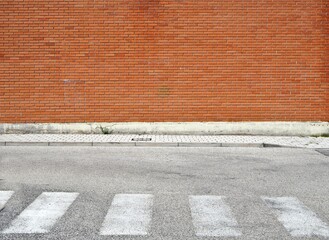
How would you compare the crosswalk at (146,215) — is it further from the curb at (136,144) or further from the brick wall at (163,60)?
the brick wall at (163,60)

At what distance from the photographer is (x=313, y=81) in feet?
45.3

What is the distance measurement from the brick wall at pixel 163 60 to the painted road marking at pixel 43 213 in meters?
7.31

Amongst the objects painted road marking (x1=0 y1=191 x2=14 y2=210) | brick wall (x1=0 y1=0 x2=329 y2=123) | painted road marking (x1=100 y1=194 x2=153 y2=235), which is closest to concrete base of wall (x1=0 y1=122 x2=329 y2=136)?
brick wall (x1=0 y1=0 x2=329 y2=123)

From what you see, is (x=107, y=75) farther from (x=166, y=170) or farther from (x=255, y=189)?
(x=255, y=189)

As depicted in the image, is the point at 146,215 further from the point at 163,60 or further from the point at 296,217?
the point at 163,60

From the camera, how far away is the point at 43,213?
5805 mm

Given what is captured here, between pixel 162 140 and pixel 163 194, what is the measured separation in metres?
5.43

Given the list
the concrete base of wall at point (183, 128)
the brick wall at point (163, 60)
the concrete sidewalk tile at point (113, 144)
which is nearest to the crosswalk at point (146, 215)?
the concrete sidewalk tile at point (113, 144)

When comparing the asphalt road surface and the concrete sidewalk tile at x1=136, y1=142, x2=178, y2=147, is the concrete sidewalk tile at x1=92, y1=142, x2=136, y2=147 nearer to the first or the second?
the concrete sidewalk tile at x1=136, y1=142, x2=178, y2=147

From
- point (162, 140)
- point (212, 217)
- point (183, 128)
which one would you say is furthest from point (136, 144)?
point (212, 217)

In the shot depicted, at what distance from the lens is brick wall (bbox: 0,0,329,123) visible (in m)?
13.6

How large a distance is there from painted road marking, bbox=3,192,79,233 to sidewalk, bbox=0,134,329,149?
526 centimetres

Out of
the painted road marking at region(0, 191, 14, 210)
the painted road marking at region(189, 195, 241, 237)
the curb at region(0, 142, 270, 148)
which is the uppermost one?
the painted road marking at region(189, 195, 241, 237)

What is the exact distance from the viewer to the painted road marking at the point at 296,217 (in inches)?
202
